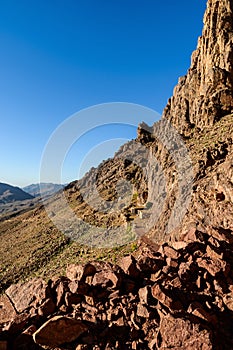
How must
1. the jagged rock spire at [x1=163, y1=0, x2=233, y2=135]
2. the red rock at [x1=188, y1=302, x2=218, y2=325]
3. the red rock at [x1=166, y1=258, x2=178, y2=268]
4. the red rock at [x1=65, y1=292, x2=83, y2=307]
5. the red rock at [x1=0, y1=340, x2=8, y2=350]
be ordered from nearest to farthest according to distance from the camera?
the red rock at [x1=0, y1=340, x2=8, y2=350] < the red rock at [x1=188, y1=302, x2=218, y2=325] < the red rock at [x1=65, y1=292, x2=83, y2=307] < the red rock at [x1=166, y1=258, x2=178, y2=268] < the jagged rock spire at [x1=163, y1=0, x2=233, y2=135]

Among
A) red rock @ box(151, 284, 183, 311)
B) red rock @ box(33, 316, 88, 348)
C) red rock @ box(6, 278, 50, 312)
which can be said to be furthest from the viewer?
red rock @ box(6, 278, 50, 312)

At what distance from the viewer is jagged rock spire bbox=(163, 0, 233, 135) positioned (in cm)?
3738

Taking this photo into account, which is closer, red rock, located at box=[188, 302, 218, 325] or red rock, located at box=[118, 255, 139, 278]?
red rock, located at box=[188, 302, 218, 325]

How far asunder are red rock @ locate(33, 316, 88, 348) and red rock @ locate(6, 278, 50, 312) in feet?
4.03

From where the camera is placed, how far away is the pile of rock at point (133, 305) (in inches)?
217

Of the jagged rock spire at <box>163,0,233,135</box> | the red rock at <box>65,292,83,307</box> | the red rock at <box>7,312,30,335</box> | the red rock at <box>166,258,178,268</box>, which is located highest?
the jagged rock spire at <box>163,0,233,135</box>

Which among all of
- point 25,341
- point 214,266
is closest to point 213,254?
point 214,266

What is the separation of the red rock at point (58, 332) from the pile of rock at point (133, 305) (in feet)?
0.06

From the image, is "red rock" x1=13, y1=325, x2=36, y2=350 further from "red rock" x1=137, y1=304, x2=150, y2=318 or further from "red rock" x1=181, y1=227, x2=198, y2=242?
"red rock" x1=181, y1=227, x2=198, y2=242

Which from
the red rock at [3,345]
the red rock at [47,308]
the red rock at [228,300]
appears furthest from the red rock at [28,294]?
the red rock at [228,300]

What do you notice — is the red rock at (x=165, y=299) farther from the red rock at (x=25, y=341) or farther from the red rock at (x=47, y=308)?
the red rock at (x=25, y=341)

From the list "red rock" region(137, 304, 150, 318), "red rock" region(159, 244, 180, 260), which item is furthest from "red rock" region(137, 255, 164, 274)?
"red rock" region(137, 304, 150, 318)

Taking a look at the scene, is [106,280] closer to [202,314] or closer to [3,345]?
[202,314]

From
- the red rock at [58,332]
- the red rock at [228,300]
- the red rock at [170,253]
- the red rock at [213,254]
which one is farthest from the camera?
the red rock at [170,253]
